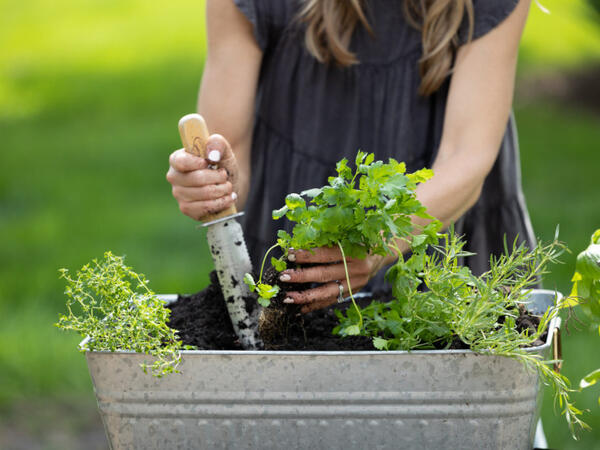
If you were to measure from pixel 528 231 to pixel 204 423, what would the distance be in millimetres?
1243

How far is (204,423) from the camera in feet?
→ 3.50

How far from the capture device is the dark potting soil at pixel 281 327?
3.84 feet

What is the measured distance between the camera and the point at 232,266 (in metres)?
1.24

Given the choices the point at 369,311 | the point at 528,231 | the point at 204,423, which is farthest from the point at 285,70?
the point at 204,423

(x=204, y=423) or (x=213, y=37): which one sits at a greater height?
(x=213, y=37)

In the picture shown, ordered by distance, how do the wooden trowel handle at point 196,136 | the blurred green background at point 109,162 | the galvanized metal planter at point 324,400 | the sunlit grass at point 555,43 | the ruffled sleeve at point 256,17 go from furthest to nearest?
the sunlit grass at point 555,43
the blurred green background at point 109,162
the ruffled sleeve at point 256,17
the wooden trowel handle at point 196,136
the galvanized metal planter at point 324,400

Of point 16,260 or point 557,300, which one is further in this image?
point 16,260

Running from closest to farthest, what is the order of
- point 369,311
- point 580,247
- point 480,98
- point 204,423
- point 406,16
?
point 204,423, point 369,311, point 480,98, point 406,16, point 580,247

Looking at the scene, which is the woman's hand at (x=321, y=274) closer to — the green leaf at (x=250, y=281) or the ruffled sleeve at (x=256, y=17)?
the green leaf at (x=250, y=281)

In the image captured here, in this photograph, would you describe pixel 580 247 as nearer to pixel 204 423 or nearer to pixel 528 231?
pixel 528 231

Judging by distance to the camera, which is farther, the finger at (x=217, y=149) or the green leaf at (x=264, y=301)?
the finger at (x=217, y=149)

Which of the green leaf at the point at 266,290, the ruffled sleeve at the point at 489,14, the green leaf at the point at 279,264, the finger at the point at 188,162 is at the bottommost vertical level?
the green leaf at the point at 266,290

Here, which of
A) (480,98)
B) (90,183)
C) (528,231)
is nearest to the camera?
(480,98)

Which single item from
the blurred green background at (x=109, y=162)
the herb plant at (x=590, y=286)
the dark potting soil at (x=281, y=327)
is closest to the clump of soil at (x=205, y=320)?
the dark potting soil at (x=281, y=327)
